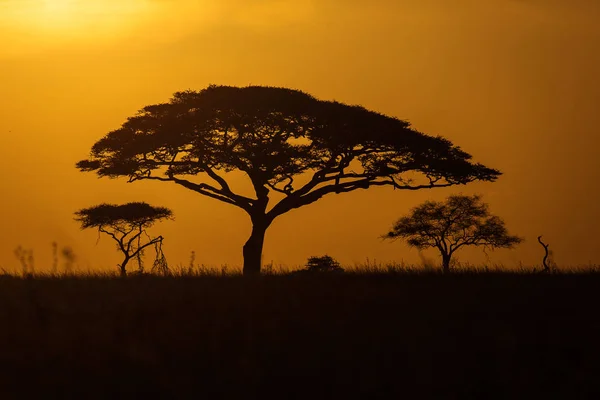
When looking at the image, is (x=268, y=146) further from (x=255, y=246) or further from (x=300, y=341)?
(x=300, y=341)

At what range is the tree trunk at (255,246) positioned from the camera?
4253cm

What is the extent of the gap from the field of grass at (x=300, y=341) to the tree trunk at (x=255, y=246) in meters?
19.7

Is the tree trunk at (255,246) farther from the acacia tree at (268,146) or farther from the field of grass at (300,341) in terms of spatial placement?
the field of grass at (300,341)

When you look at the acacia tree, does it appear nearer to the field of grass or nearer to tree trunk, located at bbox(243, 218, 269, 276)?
tree trunk, located at bbox(243, 218, 269, 276)

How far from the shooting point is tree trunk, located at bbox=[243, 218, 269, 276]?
42531mm

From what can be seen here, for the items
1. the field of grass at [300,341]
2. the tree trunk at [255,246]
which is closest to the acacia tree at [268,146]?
the tree trunk at [255,246]

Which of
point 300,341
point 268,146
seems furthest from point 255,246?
point 300,341

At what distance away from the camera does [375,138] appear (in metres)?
45.5

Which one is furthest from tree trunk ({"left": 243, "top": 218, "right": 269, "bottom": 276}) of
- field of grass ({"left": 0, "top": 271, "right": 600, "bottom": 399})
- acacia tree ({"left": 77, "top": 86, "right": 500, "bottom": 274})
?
field of grass ({"left": 0, "top": 271, "right": 600, "bottom": 399})

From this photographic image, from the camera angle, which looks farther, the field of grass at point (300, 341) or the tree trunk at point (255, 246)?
the tree trunk at point (255, 246)

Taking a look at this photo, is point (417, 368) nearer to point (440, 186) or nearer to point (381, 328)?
point (381, 328)

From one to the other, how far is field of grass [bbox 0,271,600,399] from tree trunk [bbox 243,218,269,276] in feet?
64.5

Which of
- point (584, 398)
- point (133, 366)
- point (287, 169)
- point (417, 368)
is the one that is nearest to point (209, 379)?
point (133, 366)

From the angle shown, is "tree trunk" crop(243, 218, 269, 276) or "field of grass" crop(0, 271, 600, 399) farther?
"tree trunk" crop(243, 218, 269, 276)
